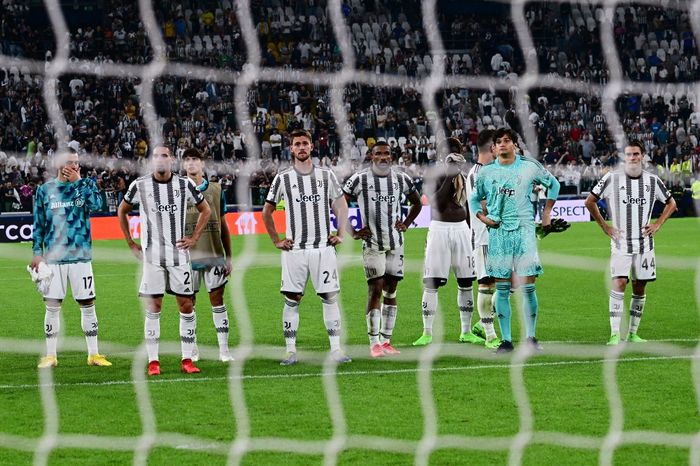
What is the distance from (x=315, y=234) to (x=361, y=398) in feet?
5.13

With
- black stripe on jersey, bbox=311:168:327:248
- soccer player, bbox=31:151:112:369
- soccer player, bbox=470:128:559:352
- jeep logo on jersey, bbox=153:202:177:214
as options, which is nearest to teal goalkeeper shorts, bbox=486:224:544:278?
soccer player, bbox=470:128:559:352

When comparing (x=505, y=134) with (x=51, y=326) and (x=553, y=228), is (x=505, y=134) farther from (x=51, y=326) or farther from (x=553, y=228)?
(x=51, y=326)

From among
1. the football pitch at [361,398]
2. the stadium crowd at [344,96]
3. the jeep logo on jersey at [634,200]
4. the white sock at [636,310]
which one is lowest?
the football pitch at [361,398]

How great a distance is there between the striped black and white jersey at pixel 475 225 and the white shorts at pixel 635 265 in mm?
980

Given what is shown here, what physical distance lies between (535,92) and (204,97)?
6.95 metres

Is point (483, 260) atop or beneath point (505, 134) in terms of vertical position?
beneath

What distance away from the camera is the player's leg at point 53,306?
8.21 metres

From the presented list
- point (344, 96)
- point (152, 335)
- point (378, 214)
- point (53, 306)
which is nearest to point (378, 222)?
point (378, 214)

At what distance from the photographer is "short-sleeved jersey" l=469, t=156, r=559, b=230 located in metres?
8.16

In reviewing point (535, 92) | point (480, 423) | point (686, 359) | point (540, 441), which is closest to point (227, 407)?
point (480, 423)

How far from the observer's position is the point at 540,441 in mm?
5688

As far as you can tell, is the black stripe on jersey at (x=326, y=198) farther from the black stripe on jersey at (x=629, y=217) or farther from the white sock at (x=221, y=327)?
the black stripe on jersey at (x=629, y=217)

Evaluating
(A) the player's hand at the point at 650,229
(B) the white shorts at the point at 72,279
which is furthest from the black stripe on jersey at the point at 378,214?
(B) the white shorts at the point at 72,279

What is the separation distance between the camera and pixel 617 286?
28.9ft
